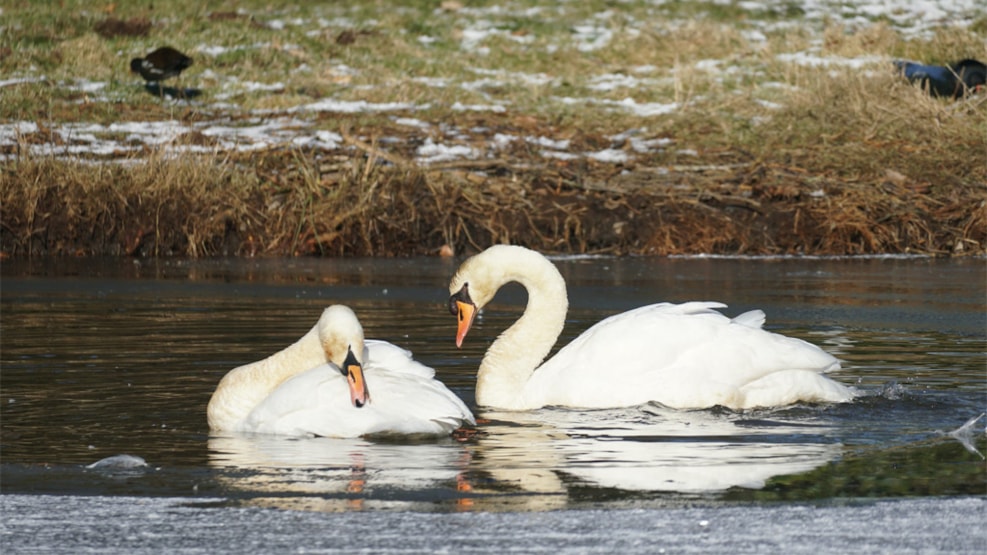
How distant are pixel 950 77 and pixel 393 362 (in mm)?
17570

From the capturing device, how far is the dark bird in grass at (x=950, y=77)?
2261cm

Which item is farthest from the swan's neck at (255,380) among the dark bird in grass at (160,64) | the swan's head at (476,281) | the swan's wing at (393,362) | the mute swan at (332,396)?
the dark bird in grass at (160,64)

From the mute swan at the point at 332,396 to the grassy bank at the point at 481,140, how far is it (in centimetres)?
968

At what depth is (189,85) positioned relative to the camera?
2402 cm

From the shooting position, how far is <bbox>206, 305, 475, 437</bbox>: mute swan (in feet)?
22.3

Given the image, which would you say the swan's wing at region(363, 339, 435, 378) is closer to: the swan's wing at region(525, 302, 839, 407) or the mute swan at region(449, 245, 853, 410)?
the mute swan at region(449, 245, 853, 410)

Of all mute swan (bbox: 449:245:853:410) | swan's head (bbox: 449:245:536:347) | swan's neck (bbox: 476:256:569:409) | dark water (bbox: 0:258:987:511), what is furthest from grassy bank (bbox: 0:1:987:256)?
mute swan (bbox: 449:245:853:410)

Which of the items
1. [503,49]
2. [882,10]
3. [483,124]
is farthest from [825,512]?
[882,10]

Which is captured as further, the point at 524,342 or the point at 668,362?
the point at 524,342

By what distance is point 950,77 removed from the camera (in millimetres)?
23062

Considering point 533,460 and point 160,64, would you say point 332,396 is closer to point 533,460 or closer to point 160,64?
point 533,460

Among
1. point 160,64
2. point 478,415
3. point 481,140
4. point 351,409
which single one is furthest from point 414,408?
point 160,64

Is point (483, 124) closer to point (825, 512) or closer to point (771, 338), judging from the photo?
point (771, 338)

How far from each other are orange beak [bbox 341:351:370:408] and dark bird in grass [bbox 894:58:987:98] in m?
17.1
